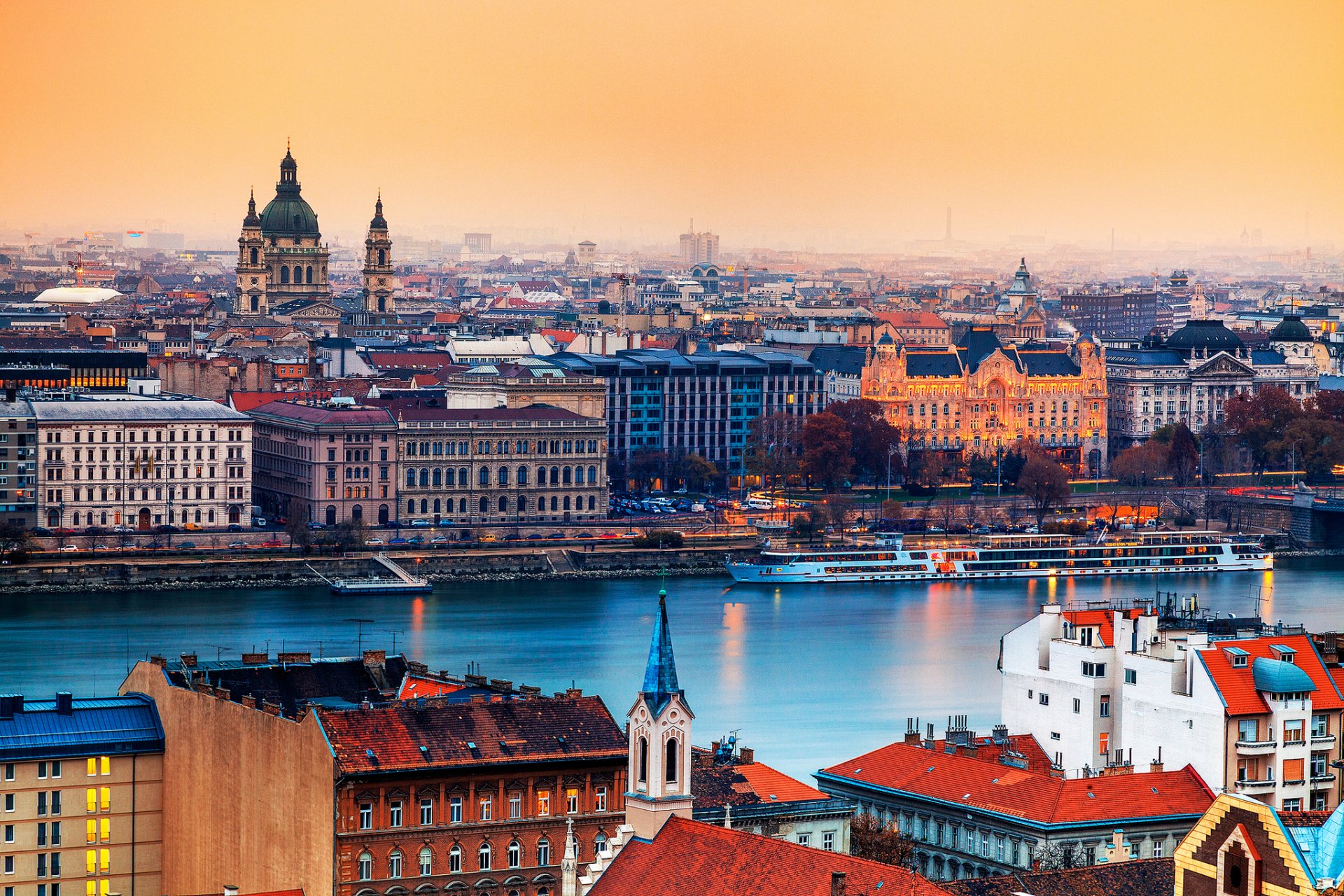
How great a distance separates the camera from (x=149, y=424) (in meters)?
45.5

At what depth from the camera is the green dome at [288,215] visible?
8169cm

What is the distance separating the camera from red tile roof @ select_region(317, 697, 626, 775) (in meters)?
17.2

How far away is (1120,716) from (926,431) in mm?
38336

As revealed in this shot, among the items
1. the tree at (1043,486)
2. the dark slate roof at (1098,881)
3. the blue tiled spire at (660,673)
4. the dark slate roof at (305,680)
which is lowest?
the tree at (1043,486)

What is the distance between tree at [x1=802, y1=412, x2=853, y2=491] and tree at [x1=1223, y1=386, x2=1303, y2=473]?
32.1ft

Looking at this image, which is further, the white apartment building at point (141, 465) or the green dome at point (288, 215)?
the green dome at point (288, 215)

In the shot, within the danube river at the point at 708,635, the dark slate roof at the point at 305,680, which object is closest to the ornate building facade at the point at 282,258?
the danube river at the point at 708,635

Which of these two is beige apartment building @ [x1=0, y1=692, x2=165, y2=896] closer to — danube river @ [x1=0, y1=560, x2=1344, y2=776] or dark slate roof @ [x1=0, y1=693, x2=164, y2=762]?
dark slate roof @ [x1=0, y1=693, x2=164, y2=762]

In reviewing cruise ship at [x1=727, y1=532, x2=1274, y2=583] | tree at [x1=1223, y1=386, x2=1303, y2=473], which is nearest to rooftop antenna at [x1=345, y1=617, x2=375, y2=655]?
cruise ship at [x1=727, y1=532, x2=1274, y2=583]

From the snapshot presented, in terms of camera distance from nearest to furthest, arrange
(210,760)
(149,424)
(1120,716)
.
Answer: (210,760) → (1120,716) → (149,424)

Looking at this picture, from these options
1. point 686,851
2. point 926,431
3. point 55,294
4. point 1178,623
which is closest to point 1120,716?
point 1178,623

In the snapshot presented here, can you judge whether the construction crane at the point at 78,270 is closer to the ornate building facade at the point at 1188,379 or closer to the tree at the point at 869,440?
the ornate building facade at the point at 1188,379

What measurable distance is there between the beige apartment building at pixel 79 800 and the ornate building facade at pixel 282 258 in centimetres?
6019

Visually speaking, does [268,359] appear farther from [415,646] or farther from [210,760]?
[210,760]
